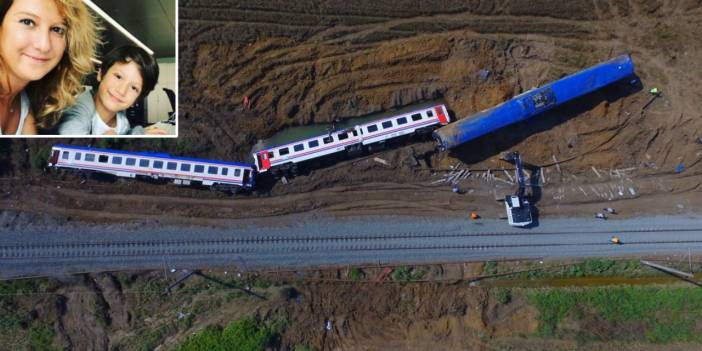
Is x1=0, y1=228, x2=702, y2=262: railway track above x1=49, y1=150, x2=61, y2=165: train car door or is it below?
below

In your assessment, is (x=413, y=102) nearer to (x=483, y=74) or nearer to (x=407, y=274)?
(x=483, y=74)

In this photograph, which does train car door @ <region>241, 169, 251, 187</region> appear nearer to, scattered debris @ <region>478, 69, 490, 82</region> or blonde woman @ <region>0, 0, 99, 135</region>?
blonde woman @ <region>0, 0, 99, 135</region>

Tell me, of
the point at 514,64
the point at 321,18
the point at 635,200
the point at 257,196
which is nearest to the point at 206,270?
the point at 257,196

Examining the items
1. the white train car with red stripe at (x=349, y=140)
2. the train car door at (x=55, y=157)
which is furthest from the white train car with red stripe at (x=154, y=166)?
the white train car with red stripe at (x=349, y=140)

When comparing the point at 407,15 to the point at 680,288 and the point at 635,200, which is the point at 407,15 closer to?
the point at 635,200

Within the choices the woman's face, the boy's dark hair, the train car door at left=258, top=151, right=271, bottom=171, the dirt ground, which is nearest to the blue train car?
the dirt ground

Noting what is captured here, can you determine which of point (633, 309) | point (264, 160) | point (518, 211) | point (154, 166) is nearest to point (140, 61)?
point (154, 166)
